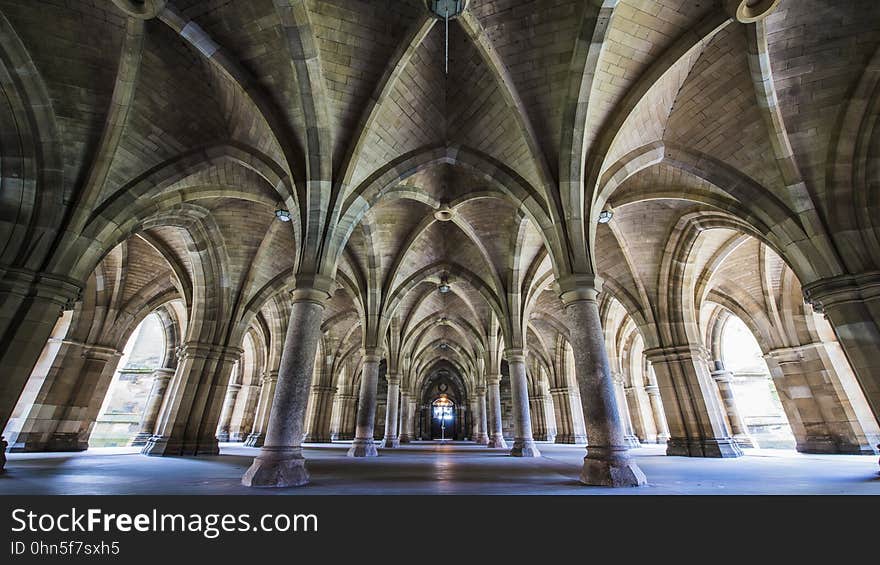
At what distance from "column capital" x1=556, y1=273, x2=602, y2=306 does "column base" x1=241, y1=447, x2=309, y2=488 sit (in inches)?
214

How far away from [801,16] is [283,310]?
19.5m

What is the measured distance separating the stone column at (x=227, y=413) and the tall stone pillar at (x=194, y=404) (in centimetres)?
1372

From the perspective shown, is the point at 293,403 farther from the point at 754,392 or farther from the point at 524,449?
the point at 754,392

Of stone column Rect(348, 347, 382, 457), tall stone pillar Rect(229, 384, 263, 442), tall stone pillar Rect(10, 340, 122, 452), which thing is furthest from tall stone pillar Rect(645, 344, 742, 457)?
tall stone pillar Rect(229, 384, 263, 442)

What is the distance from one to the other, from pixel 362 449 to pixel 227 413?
1793cm

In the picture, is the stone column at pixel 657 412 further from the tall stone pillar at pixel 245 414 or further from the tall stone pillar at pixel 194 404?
the tall stone pillar at pixel 245 414

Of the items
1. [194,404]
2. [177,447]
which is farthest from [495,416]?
[177,447]

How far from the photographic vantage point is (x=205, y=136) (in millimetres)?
9562

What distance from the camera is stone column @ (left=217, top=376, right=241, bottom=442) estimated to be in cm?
2484

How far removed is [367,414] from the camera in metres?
12.8

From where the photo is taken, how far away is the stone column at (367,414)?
41.0 ft

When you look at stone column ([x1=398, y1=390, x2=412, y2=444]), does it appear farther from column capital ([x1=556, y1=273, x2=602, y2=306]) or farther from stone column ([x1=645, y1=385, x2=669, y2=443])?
column capital ([x1=556, y1=273, x2=602, y2=306])

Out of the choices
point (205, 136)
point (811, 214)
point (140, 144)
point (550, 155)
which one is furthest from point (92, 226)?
point (811, 214)

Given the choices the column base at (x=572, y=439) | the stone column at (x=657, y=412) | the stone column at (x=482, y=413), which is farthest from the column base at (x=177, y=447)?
the stone column at (x=657, y=412)
